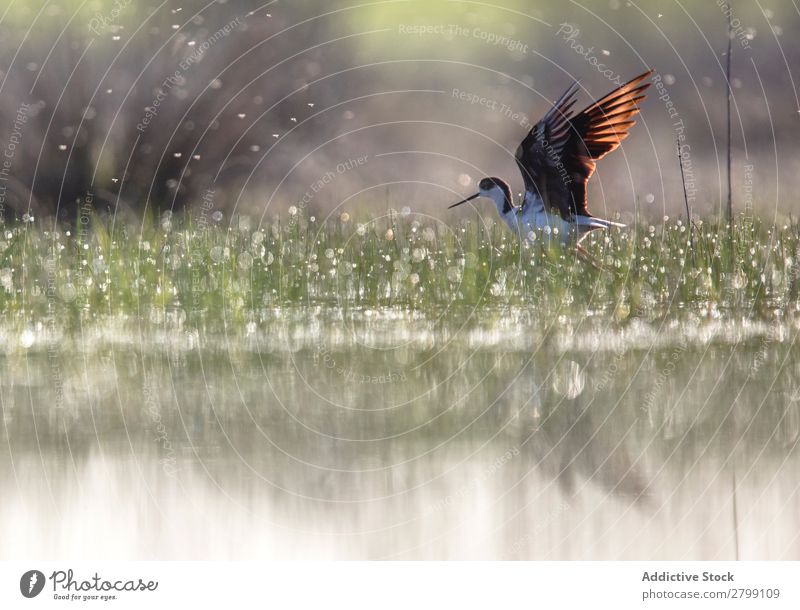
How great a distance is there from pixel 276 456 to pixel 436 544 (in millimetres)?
819

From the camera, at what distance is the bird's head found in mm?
5621

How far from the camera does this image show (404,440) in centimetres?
428
